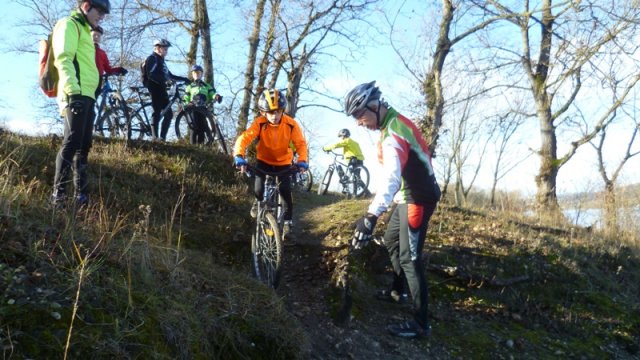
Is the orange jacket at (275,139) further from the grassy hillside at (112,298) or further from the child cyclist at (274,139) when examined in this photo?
the grassy hillside at (112,298)

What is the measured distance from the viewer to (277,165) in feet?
18.8

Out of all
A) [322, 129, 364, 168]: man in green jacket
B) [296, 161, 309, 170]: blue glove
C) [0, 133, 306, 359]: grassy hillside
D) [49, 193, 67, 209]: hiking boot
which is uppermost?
[322, 129, 364, 168]: man in green jacket

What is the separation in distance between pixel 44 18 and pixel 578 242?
24.8 metres

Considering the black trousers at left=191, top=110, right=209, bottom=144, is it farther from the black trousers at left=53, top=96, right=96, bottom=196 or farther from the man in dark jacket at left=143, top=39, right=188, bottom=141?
the black trousers at left=53, top=96, right=96, bottom=196

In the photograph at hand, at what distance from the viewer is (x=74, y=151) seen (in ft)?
15.3

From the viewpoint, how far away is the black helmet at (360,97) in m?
4.40

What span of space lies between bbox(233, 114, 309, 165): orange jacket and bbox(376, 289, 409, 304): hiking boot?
1.87 m

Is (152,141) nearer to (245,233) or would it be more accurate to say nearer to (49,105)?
(245,233)

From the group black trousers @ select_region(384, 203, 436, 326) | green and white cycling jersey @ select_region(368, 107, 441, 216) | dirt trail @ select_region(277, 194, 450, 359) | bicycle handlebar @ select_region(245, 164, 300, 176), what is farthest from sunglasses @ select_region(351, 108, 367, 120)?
dirt trail @ select_region(277, 194, 450, 359)

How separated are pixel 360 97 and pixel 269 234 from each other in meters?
1.83

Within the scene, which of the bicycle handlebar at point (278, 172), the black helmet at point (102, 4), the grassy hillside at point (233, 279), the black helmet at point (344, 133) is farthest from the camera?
the black helmet at point (344, 133)

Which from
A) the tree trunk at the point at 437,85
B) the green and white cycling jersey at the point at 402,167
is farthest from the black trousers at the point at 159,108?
the tree trunk at the point at 437,85

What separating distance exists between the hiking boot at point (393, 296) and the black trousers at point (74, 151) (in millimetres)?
3514

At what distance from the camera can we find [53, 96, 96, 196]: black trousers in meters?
4.56
